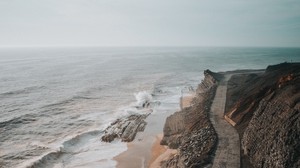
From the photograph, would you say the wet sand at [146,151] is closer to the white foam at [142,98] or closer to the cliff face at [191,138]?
the cliff face at [191,138]

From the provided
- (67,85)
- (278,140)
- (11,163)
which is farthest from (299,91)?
(67,85)

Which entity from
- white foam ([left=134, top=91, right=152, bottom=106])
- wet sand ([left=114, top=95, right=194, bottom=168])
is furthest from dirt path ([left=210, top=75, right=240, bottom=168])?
white foam ([left=134, top=91, right=152, bottom=106])

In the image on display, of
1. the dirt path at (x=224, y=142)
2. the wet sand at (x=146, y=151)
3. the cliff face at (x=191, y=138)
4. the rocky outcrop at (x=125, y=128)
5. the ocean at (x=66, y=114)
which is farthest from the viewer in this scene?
the rocky outcrop at (x=125, y=128)

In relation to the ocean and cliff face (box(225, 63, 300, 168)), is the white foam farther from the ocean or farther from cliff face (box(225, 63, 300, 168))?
cliff face (box(225, 63, 300, 168))

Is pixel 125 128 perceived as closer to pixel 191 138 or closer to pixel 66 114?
pixel 191 138

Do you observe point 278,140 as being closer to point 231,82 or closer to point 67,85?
point 231,82

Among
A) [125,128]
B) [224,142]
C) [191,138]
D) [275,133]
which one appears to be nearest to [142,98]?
[125,128]

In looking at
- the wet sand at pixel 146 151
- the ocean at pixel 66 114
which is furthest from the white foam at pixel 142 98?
the wet sand at pixel 146 151
